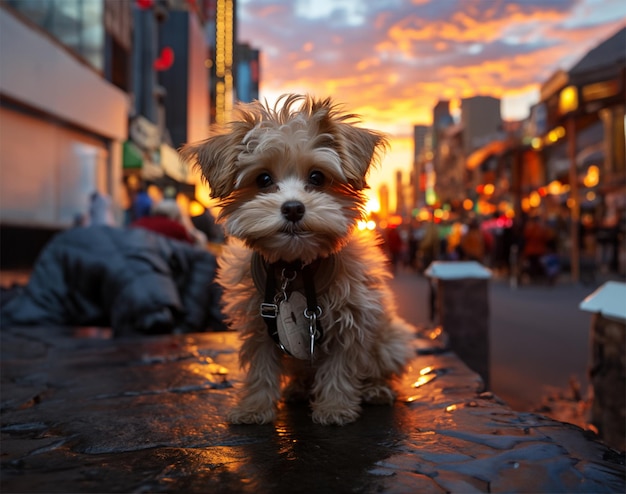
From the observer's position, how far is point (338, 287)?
8.40ft

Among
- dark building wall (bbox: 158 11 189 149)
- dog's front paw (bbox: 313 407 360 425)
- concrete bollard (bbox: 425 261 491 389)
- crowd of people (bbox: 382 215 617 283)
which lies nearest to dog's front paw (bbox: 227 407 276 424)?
dog's front paw (bbox: 313 407 360 425)

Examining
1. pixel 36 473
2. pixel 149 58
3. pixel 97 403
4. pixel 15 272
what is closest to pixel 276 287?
pixel 36 473

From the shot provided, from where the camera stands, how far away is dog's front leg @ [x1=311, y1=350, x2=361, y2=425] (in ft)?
8.45

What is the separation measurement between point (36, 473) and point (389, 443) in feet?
4.39

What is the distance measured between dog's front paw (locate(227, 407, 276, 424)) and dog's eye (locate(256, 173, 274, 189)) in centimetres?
103

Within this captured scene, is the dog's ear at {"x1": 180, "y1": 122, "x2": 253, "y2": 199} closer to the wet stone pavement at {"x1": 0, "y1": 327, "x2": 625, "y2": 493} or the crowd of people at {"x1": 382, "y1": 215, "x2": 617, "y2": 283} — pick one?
the wet stone pavement at {"x1": 0, "y1": 327, "x2": 625, "y2": 493}

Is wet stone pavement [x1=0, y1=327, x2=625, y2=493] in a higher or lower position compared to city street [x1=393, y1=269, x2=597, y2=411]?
higher

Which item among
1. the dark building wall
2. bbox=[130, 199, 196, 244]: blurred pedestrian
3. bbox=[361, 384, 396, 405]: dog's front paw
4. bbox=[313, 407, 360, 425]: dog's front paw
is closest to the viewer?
bbox=[313, 407, 360, 425]: dog's front paw

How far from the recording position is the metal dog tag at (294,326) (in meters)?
2.47

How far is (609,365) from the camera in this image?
166 inches

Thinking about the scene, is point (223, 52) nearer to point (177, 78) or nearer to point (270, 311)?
point (177, 78)

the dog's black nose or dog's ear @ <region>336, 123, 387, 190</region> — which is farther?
dog's ear @ <region>336, 123, 387, 190</region>

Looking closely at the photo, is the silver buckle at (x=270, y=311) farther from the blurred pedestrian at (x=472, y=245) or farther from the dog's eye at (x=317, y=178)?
the blurred pedestrian at (x=472, y=245)

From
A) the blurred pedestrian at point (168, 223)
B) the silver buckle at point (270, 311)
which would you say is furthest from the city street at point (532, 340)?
the blurred pedestrian at point (168, 223)
